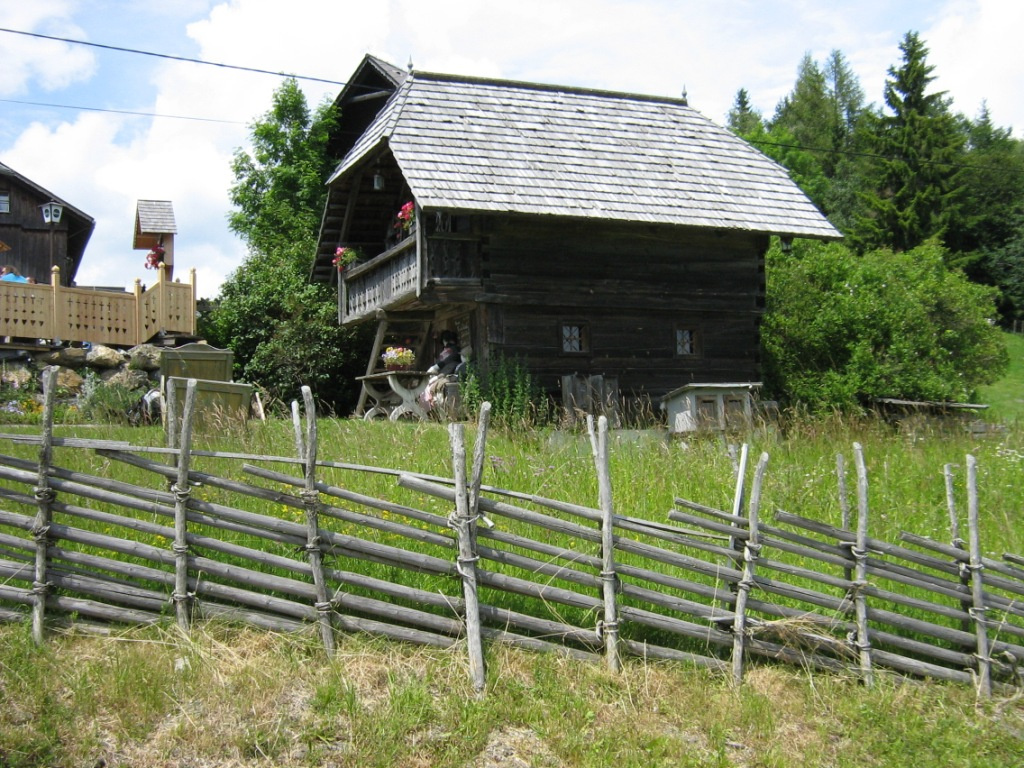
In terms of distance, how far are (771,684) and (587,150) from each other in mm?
12748

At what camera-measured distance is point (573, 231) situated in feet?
56.1

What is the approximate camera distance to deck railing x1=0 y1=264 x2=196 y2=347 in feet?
63.7

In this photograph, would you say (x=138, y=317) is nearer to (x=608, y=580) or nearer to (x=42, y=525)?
(x=42, y=525)

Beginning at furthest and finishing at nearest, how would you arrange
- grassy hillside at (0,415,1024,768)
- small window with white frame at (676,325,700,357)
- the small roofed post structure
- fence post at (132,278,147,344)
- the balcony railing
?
the small roofed post structure < fence post at (132,278,147,344) < small window with white frame at (676,325,700,357) < the balcony railing < grassy hillside at (0,415,1024,768)

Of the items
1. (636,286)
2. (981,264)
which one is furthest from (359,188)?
(981,264)

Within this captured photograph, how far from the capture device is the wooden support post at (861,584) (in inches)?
257

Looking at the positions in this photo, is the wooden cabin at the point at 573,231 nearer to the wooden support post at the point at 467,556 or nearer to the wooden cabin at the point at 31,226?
the wooden support post at the point at 467,556

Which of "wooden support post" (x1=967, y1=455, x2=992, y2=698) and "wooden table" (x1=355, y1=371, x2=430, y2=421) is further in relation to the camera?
"wooden table" (x1=355, y1=371, x2=430, y2=421)

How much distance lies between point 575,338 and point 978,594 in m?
10.9

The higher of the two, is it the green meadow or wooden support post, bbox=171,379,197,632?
wooden support post, bbox=171,379,197,632

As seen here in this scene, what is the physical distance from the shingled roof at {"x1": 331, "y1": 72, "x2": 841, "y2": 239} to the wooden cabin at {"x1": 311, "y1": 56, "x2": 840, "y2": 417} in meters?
0.04

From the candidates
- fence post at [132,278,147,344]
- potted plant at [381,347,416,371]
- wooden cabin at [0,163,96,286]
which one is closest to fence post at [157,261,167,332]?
fence post at [132,278,147,344]

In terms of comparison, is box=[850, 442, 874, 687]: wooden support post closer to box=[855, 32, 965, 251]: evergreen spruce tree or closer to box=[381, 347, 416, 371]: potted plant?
box=[381, 347, 416, 371]: potted plant

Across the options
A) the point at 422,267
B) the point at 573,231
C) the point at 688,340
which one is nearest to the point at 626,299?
the point at 573,231
